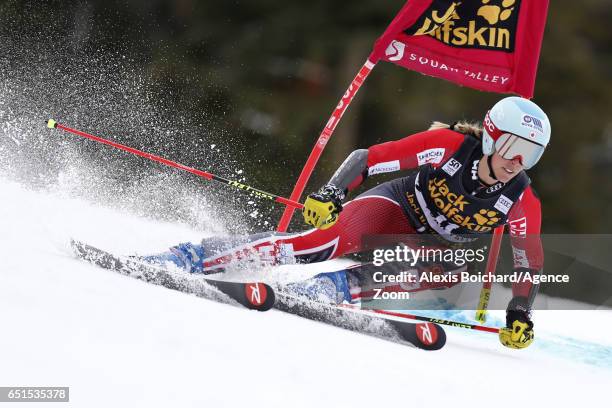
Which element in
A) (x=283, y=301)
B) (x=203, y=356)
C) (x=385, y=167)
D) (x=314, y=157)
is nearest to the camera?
(x=203, y=356)

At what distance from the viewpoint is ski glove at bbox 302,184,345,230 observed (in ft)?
11.4

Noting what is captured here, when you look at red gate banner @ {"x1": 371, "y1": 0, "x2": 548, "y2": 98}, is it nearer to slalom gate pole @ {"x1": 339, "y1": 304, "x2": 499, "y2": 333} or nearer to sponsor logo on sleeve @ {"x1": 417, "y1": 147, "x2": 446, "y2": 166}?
sponsor logo on sleeve @ {"x1": 417, "y1": 147, "x2": 446, "y2": 166}

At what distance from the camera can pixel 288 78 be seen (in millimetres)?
12227

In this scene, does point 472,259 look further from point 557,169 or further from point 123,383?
point 557,169

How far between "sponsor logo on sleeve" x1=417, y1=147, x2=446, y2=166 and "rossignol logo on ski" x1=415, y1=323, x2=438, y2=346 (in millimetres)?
729

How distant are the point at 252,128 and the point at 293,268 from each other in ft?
22.8

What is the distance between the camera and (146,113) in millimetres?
8898

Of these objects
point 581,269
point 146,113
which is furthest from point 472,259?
point 581,269

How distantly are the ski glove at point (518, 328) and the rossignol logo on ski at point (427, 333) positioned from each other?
385mm

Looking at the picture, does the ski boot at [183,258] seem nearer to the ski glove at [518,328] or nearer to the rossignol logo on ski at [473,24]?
the ski glove at [518,328]

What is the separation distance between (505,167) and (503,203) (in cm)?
19

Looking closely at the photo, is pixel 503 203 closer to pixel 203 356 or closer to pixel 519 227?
pixel 519 227

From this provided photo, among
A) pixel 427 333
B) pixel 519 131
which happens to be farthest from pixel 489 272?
pixel 519 131

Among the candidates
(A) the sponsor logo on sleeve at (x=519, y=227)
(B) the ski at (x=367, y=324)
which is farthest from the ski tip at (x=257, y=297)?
(A) the sponsor logo on sleeve at (x=519, y=227)
